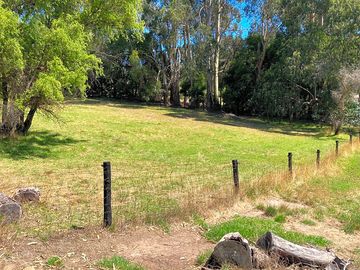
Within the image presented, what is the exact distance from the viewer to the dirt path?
568cm

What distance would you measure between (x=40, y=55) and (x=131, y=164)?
6.78m

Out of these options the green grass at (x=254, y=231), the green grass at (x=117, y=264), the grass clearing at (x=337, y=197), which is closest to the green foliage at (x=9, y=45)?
the grass clearing at (x=337, y=197)

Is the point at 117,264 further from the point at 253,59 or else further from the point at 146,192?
the point at 253,59

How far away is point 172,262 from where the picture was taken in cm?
624

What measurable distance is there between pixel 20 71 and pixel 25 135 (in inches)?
189

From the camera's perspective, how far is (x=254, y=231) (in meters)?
7.66

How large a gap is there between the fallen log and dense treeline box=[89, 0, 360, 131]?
30770 millimetres

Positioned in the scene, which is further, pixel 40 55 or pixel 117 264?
pixel 40 55

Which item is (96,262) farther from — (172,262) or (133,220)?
(133,220)

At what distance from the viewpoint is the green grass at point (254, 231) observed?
744cm

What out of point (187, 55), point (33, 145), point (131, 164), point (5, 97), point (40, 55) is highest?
point (187, 55)

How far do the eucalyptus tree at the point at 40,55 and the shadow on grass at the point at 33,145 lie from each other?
830 millimetres

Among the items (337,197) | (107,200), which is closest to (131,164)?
(337,197)

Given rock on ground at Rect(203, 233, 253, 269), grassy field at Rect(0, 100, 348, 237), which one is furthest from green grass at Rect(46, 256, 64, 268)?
rock on ground at Rect(203, 233, 253, 269)
